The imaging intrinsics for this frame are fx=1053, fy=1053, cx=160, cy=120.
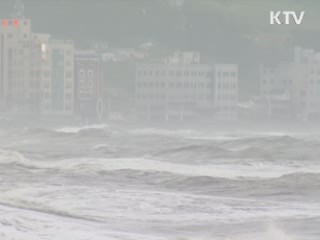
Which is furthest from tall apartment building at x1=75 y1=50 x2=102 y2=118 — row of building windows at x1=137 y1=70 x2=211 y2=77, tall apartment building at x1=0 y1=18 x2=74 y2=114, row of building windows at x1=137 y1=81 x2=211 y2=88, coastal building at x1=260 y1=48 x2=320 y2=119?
coastal building at x1=260 y1=48 x2=320 y2=119

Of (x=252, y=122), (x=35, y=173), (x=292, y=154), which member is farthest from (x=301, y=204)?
(x=252, y=122)

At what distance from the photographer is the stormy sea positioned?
12.0 metres

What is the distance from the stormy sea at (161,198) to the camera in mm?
11977

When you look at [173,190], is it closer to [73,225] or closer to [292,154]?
[73,225]

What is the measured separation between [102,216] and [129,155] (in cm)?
1506

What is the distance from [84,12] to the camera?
11181 centimetres

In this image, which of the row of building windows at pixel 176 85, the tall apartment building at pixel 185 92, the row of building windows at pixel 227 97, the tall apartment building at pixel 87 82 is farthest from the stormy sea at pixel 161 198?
the row of building windows at pixel 176 85

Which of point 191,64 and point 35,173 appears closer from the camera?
point 35,173

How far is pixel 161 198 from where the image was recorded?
15.5 m

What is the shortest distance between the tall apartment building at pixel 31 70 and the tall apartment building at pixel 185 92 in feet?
20.3

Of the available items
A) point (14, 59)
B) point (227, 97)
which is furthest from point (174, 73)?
point (14, 59)

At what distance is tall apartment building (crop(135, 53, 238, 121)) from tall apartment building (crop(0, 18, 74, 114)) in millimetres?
6179

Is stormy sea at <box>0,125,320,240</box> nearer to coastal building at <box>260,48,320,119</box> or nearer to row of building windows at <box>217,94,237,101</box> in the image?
coastal building at <box>260,48,320,119</box>

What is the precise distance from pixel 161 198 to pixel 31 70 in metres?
75.0
